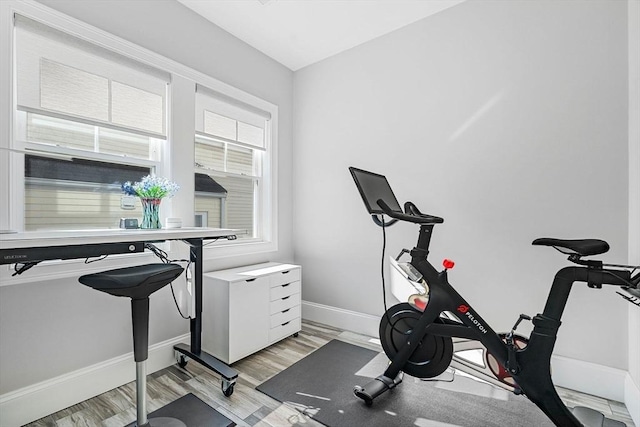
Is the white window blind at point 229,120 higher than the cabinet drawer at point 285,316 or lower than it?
higher

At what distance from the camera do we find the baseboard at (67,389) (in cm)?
162

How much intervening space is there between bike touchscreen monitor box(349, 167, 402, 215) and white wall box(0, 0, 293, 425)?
1.58 meters

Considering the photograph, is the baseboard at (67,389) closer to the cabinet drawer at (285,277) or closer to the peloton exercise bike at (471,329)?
the cabinet drawer at (285,277)

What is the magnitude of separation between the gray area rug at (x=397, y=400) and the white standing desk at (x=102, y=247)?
449mm

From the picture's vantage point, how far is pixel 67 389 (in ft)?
5.90

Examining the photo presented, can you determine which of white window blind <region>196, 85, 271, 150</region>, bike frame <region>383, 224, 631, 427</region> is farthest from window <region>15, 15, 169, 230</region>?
bike frame <region>383, 224, 631, 427</region>

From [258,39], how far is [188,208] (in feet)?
5.67

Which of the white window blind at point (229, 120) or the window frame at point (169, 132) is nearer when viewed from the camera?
the window frame at point (169, 132)

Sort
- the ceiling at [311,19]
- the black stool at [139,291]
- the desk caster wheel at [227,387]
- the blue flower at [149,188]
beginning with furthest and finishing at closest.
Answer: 1. the ceiling at [311,19]
2. the blue flower at [149,188]
3. the desk caster wheel at [227,387]
4. the black stool at [139,291]

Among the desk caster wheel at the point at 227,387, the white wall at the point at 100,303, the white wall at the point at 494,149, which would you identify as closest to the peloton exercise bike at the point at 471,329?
the white wall at the point at 494,149

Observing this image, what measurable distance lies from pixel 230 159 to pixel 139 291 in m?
1.86

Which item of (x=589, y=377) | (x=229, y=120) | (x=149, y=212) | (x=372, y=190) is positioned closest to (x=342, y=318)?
(x=372, y=190)

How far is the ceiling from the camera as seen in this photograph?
8.01ft

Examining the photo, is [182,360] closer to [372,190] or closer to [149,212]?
[149,212]
